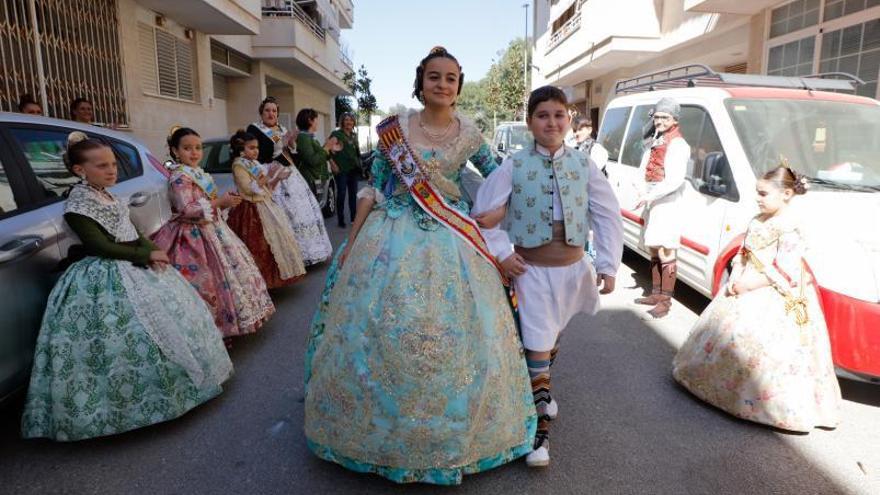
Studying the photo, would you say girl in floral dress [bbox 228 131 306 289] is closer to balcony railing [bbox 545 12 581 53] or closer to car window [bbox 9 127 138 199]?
car window [bbox 9 127 138 199]

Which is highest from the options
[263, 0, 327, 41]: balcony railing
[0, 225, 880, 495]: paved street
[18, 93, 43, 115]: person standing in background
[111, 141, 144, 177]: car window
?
[263, 0, 327, 41]: balcony railing

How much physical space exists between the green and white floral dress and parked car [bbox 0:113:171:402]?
14cm

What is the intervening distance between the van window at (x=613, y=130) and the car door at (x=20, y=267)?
5899 mm

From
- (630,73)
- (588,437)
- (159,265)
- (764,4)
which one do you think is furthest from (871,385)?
(630,73)

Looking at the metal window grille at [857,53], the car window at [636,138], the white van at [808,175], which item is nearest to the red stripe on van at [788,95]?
the white van at [808,175]

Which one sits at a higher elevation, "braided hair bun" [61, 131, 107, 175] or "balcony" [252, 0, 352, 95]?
"balcony" [252, 0, 352, 95]

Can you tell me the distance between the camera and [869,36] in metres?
8.81

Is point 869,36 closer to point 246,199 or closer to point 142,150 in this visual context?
point 246,199

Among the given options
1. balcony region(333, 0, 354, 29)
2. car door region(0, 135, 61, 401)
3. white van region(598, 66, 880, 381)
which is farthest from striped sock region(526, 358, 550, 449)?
balcony region(333, 0, 354, 29)

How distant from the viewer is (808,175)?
14.4 ft

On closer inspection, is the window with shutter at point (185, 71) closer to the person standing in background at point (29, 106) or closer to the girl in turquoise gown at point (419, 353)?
the person standing in background at point (29, 106)

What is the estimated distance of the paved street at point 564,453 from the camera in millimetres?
2662

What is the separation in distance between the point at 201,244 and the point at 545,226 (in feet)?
8.83

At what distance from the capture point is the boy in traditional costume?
273cm
